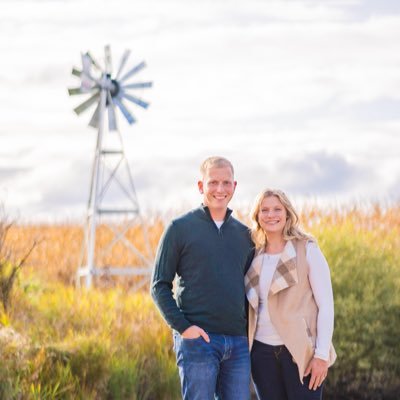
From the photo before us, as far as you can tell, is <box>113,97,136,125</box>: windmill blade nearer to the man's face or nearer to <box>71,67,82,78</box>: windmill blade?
<box>71,67,82,78</box>: windmill blade

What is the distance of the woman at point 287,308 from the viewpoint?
14.8ft

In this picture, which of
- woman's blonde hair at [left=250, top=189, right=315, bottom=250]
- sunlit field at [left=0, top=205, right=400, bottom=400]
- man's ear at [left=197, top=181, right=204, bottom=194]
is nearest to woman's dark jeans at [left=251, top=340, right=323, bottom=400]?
woman's blonde hair at [left=250, top=189, right=315, bottom=250]

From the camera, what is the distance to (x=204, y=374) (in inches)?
178

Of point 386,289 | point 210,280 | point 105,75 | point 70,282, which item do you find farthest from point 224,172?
point 70,282

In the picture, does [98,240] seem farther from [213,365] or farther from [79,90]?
[213,365]

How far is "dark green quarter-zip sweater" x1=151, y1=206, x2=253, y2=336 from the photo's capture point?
4562 mm

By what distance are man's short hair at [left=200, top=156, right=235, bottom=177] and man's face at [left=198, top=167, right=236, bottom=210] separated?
0.02 meters

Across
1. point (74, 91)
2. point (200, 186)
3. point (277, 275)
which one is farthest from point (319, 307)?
point (74, 91)

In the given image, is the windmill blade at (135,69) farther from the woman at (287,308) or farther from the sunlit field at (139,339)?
the woman at (287,308)

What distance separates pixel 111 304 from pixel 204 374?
5.31 meters

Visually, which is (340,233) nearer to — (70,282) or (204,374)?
(204,374)

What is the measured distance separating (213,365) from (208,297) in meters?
0.34

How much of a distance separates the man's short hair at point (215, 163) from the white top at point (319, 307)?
55cm

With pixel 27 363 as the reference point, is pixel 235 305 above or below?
above
